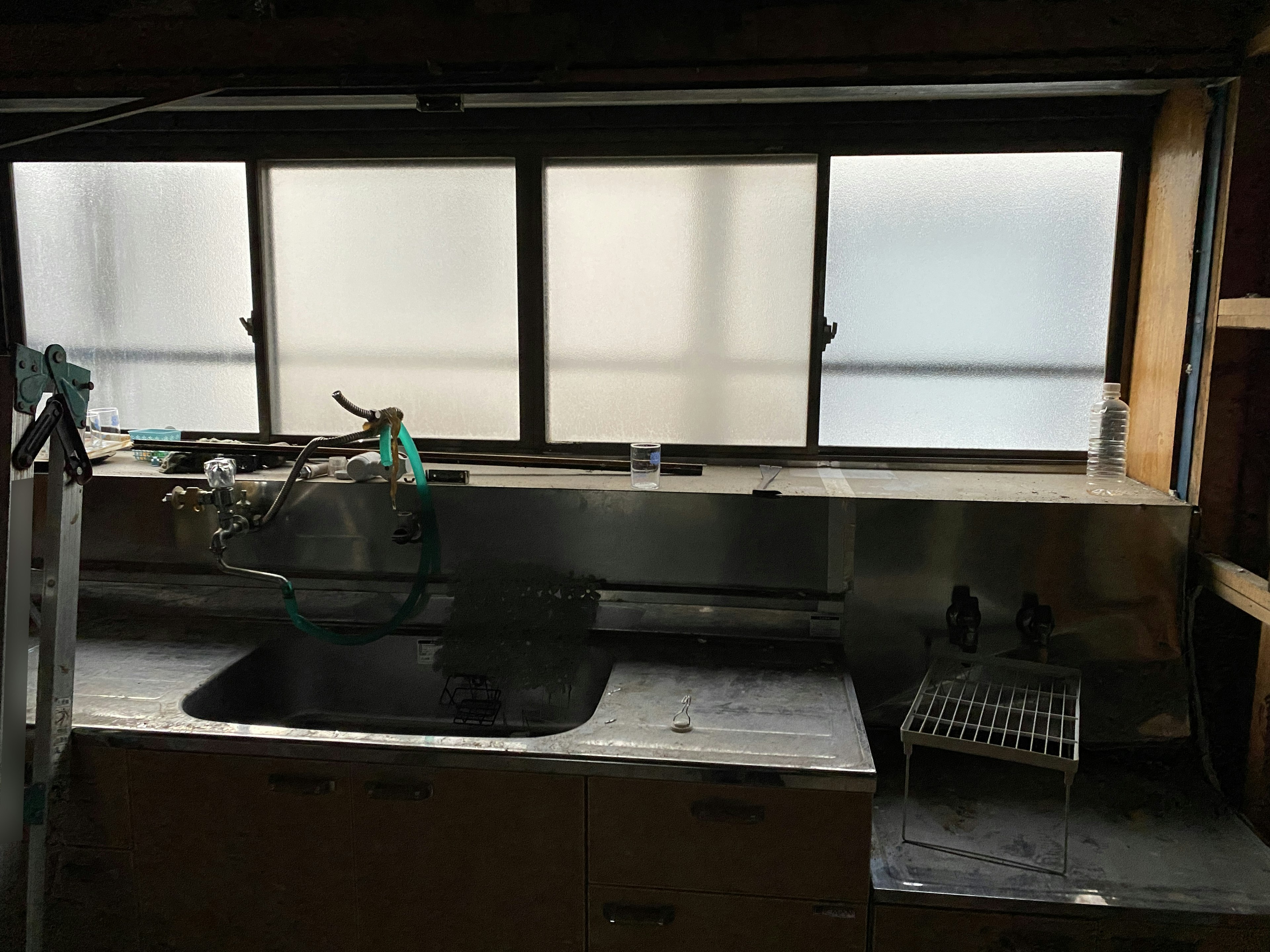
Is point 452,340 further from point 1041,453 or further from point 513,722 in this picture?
point 1041,453

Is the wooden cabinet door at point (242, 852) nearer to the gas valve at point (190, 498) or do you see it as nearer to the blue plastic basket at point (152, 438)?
the gas valve at point (190, 498)

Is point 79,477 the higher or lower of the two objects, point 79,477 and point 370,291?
the lower

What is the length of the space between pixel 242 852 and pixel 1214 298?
7.02 ft

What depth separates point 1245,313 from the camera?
5.49ft

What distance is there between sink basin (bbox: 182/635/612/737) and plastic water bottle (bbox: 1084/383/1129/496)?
1241 millimetres

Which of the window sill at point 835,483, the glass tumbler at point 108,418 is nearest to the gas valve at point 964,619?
the window sill at point 835,483

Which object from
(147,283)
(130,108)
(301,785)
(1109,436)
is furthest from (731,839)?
(147,283)

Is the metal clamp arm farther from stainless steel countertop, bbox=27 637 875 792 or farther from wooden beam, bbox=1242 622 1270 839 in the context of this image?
wooden beam, bbox=1242 622 1270 839

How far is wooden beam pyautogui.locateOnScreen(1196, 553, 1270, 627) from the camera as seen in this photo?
5.19ft

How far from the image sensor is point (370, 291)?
230 centimetres

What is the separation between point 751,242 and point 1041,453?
2.87 feet

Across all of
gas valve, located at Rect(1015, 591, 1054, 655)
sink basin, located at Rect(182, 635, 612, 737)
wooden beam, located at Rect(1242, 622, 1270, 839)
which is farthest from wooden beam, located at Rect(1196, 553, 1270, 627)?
sink basin, located at Rect(182, 635, 612, 737)

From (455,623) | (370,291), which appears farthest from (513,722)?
(370,291)

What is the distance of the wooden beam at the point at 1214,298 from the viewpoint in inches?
68.8
